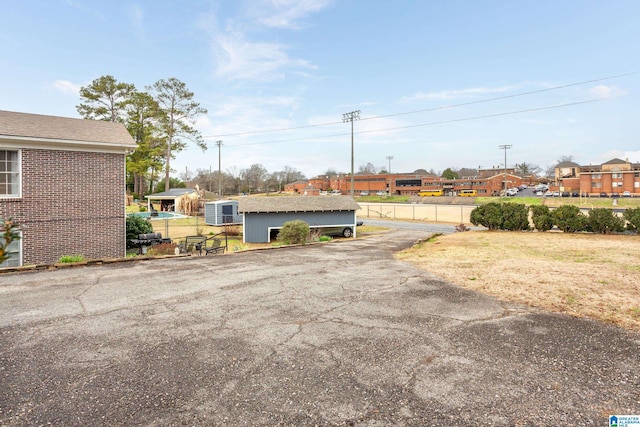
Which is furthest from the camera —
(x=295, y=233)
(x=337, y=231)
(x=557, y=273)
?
(x=337, y=231)

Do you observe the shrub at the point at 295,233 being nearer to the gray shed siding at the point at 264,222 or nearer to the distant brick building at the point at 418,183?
the gray shed siding at the point at 264,222

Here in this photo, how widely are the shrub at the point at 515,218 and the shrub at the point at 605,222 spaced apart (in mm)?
3138

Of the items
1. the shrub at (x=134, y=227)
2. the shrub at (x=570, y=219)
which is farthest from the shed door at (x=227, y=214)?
the shrub at (x=570, y=219)

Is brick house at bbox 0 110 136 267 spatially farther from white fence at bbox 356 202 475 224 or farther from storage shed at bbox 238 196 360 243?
white fence at bbox 356 202 475 224

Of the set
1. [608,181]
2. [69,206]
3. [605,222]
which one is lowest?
[605,222]

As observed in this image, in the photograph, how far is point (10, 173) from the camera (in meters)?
10.3

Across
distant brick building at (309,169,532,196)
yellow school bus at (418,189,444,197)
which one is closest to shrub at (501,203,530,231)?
distant brick building at (309,169,532,196)

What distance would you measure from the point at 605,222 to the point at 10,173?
26.9 metres

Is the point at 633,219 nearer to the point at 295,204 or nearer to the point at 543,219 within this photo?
the point at 543,219

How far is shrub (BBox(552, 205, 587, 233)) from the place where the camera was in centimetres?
1802

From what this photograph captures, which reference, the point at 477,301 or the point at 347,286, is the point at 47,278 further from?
the point at 477,301

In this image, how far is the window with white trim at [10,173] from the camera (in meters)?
10.2

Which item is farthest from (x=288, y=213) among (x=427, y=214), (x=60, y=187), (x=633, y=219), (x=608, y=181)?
(x=608, y=181)

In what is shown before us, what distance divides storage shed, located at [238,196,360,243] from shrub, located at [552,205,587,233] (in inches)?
511
